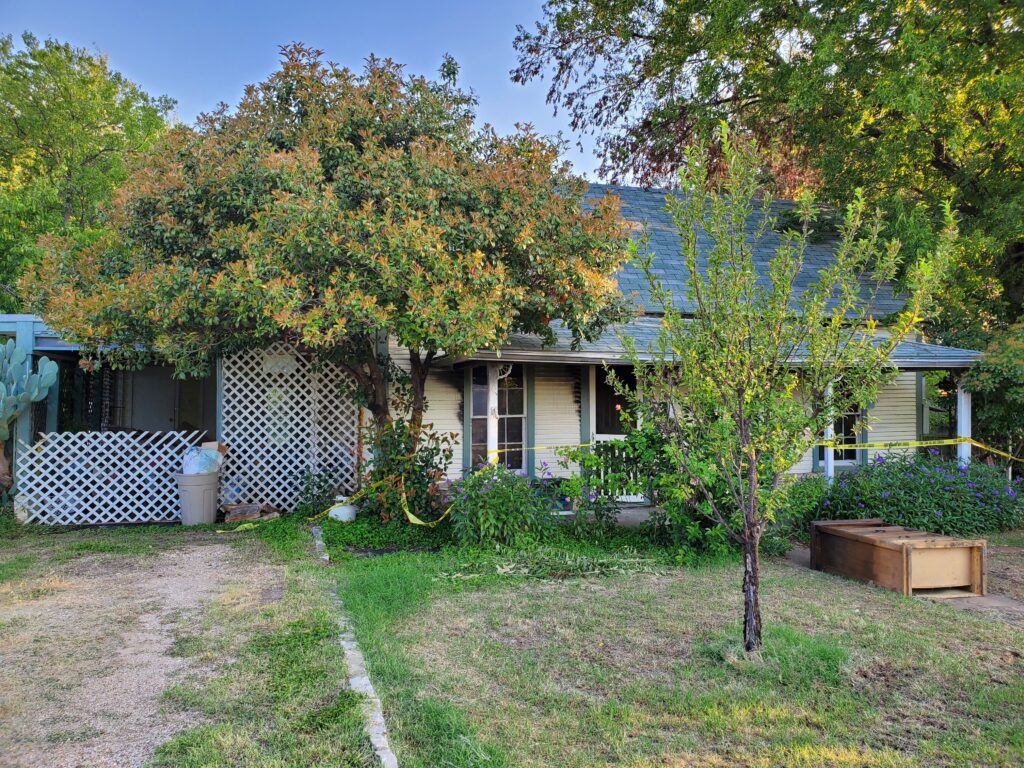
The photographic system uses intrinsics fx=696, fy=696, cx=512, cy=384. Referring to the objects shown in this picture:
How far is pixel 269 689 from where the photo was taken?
3865mm

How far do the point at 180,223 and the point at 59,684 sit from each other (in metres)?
5.25

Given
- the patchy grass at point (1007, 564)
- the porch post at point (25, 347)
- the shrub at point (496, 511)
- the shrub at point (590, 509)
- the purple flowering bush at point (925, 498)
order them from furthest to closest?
the porch post at point (25, 347)
the purple flowering bush at point (925, 498)
the shrub at point (590, 509)
the shrub at point (496, 511)
the patchy grass at point (1007, 564)

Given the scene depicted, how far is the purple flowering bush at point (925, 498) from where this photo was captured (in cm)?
811

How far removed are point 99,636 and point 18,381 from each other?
18.7 feet

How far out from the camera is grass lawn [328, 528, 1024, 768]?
128 inches

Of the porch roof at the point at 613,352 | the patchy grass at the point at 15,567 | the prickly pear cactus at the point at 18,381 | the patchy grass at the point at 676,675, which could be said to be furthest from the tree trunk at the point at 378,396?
the prickly pear cactus at the point at 18,381

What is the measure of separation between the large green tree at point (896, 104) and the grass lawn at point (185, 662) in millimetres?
9506

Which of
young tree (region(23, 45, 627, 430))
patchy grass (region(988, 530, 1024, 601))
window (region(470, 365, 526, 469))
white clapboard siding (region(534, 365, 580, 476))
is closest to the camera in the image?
patchy grass (region(988, 530, 1024, 601))

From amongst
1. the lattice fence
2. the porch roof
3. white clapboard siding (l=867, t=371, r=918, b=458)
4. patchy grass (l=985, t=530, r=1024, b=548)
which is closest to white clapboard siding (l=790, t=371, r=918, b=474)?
white clapboard siding (l=867, t=371, r=918, b=458)

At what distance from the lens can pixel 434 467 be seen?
872 centimetres

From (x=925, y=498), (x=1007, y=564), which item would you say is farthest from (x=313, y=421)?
(x=1007, y=564)

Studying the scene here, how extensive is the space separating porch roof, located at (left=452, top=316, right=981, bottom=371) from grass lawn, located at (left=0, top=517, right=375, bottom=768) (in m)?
3.69

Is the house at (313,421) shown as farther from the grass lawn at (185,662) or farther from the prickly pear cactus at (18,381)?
the grass lawn at (185,662)

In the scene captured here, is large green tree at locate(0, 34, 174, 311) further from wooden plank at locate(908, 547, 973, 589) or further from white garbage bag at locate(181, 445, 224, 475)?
wooden plank at locate(908, 547, 973, 589)
